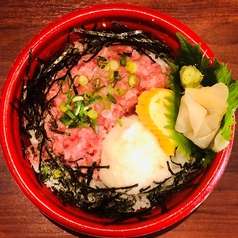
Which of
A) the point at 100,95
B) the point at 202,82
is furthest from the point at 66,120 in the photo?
the point at 202,82

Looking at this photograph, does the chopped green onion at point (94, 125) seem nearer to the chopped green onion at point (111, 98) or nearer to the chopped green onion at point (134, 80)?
the chopped green onion at point (111, 98)

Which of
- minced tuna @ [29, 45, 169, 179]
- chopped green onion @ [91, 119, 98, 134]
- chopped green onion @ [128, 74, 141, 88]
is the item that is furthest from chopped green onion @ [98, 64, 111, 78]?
chopped green onion @ [91, 119, 98, 134]

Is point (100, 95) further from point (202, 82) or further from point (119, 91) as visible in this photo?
point (202, 82)

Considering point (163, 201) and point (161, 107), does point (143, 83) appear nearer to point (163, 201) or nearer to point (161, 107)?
point (161, 107)

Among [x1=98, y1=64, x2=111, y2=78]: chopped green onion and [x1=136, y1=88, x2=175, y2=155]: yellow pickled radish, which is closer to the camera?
[x1=136, y1=88, x2=175, y2=155]: yellow pickled radish

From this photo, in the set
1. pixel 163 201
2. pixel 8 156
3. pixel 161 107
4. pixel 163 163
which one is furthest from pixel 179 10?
pixel 8 156

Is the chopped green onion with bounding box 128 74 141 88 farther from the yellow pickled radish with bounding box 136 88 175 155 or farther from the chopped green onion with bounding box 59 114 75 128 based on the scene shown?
the chopped green onion with bounding box 59 114 75 128
